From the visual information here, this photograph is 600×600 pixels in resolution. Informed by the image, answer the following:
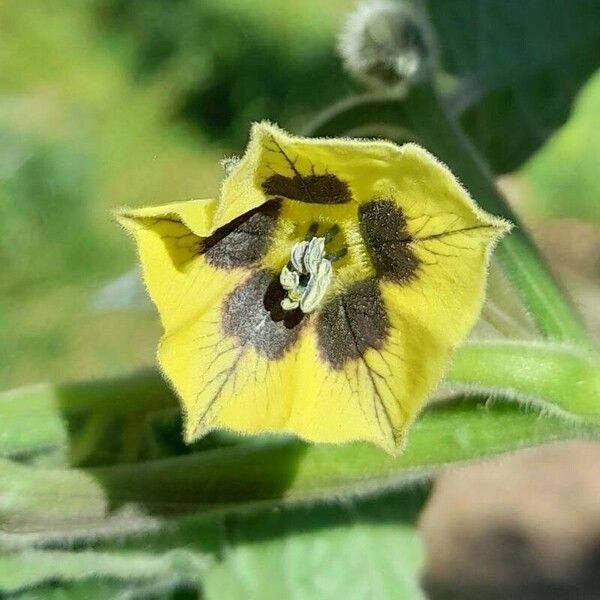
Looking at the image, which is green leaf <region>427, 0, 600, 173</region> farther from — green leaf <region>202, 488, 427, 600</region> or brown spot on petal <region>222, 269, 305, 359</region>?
Answer: brown spot on petal <region>222, 269, 305, 359</region>

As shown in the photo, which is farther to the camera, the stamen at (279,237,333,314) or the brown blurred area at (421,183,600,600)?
the brown blurred area at (421,183,600,600)

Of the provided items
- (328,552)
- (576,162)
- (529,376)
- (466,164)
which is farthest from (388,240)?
(576,162)

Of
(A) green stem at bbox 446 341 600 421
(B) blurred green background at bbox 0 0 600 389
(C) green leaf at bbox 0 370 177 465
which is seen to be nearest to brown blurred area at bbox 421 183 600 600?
(B) blurred green background at bbox 0 0 600 389

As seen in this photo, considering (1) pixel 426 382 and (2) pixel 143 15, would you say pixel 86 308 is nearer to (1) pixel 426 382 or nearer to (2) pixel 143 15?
(2) pixel 143 15

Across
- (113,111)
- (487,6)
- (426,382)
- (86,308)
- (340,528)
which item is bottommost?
(340,528)

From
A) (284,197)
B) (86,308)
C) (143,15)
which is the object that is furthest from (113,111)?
(284,197)
